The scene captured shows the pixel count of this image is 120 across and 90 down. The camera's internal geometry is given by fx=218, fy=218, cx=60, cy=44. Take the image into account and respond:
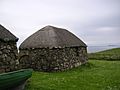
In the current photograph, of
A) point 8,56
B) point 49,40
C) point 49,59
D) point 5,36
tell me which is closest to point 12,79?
point 8,56

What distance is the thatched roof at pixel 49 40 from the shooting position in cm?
2501

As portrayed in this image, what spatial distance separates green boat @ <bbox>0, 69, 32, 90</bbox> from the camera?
36.3 feet

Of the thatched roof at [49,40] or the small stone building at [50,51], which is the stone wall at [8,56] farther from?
the thatched roof at [49,40]

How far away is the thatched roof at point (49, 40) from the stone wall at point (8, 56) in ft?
32.2

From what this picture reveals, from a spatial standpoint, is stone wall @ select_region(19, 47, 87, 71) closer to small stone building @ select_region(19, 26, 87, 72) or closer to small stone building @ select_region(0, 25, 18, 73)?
small stone building @ select_region(19, 26, 87, 72)

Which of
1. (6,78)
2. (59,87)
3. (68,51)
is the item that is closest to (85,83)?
(59,87)

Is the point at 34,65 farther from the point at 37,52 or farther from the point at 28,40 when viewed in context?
the point at 28,40

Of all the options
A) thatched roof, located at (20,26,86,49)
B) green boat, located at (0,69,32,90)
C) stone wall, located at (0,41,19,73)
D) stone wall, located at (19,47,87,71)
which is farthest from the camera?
thatched roof, located at (20,26,86,49)

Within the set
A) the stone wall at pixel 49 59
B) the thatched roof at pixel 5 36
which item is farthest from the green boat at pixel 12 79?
the stone wall at pixel 49 59

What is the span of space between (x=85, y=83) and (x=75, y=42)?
12433 mm

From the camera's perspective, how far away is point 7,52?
46.9 feet

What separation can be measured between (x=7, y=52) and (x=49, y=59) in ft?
33.6

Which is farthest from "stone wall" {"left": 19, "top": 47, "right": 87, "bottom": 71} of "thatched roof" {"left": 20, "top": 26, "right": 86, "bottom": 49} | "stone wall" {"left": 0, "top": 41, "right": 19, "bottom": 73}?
"stone wall" {"left": 0, "top": 41, "right": 19, "bottom": 73}

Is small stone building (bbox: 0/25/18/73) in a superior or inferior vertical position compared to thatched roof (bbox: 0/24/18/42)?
inferior
